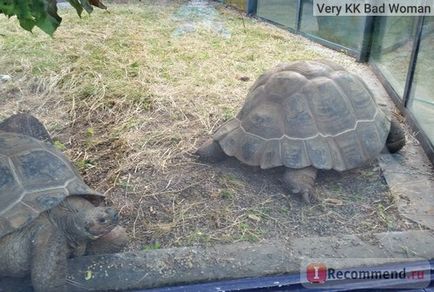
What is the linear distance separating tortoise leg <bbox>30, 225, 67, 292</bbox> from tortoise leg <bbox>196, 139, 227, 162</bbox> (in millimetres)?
1095

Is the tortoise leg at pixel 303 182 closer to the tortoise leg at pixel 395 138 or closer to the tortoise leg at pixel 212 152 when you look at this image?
the tortoise leg at pixel 212 152

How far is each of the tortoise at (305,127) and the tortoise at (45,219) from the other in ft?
Result: 2.83

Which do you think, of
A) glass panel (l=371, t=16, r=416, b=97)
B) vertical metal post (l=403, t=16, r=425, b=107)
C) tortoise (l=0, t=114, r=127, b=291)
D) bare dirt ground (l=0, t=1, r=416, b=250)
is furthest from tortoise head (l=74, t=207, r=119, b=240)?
glass panel (l=371, t=16, r=416, b=97)

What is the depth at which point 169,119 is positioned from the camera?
3.66 metres

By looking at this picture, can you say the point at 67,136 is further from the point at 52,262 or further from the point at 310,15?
the point at 310,15

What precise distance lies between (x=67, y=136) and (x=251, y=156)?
1227mm

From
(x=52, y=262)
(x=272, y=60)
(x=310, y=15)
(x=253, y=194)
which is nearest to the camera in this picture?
(x=52, y=262)

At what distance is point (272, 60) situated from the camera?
4906 millimetres

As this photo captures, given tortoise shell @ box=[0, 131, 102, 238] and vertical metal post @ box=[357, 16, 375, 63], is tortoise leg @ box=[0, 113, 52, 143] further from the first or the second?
vertical metal post @ box=[357, 16, 375, 63]

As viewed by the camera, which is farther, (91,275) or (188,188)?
(188,188)

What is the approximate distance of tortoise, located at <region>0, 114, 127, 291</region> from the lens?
2.11m

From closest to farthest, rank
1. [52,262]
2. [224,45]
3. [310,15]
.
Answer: [52,262] < [224,45] < [310,15]

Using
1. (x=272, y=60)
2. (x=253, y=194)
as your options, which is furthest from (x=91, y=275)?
(x=272, y=60)

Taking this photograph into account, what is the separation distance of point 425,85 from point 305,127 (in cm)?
119
